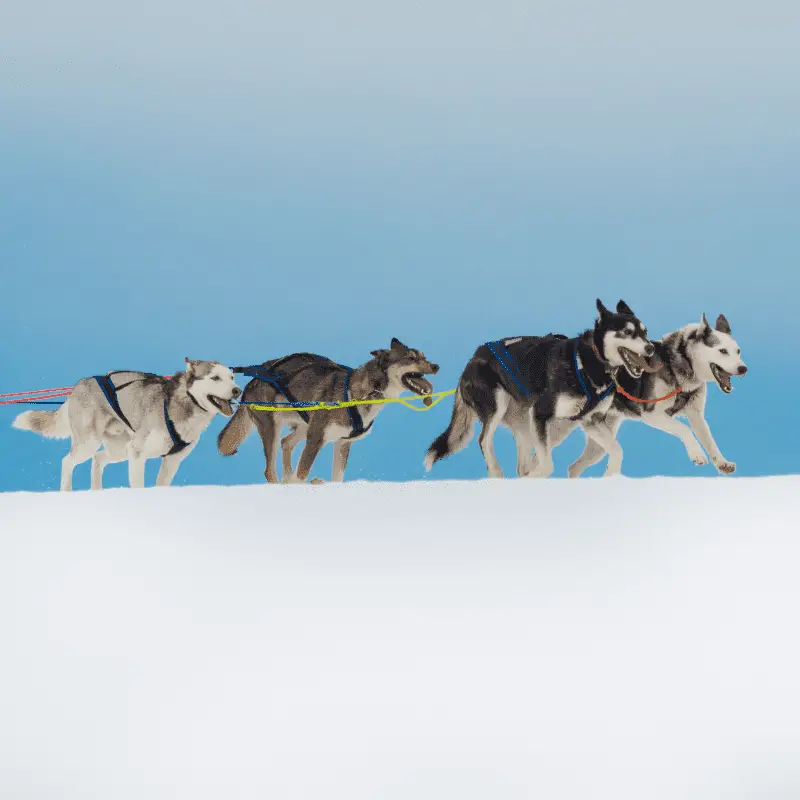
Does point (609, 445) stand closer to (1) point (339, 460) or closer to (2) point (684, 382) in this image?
(2) point (684, 382)

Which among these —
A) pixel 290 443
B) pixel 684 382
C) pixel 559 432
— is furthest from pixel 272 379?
pixel 684 382

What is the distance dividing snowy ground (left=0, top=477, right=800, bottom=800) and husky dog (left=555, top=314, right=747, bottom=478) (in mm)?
1654

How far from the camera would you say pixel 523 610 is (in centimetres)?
584

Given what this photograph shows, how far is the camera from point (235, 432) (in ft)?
32.9

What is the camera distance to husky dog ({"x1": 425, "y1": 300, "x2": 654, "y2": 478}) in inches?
325

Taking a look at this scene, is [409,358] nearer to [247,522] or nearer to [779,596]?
[247,522]

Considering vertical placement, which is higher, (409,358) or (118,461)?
(409,358)

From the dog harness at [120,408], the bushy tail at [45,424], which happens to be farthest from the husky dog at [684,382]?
the bushy tail at [45,424]

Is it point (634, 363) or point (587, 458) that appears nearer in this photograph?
point (634, 363)

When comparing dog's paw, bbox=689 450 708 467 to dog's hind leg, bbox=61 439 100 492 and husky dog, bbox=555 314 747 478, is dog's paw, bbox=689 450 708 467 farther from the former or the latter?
dog's hind leg, bbox=61 439 100 492

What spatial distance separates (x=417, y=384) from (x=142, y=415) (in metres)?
2.30

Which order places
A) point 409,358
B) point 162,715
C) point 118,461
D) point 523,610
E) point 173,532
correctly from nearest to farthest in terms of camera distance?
point 162,715 → point 523,610 → point 173,532 → point 409,358 → point 118,461

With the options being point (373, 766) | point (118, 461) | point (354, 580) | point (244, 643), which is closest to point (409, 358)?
point (118, 461)

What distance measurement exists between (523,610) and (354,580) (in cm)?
90
